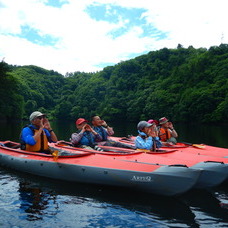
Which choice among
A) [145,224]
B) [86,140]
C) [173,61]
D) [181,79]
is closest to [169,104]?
[181,79]

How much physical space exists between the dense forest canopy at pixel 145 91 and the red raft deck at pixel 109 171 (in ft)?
127

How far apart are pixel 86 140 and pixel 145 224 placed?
4274 mm

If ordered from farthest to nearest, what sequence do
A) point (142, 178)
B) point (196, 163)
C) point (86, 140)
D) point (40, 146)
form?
1. point (86, 140)
2. point (40, 146)
3. point (196, 163)
4. point (142, 178)

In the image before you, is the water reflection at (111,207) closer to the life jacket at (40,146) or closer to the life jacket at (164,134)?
the life jacket at (40,146)

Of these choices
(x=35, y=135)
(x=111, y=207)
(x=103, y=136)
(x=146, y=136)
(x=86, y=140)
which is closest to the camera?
(x=111, y=207)

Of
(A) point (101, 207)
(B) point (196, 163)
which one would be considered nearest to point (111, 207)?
(A) point (101, 207)

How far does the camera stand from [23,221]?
466cm

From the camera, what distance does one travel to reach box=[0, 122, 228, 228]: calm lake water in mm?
4691

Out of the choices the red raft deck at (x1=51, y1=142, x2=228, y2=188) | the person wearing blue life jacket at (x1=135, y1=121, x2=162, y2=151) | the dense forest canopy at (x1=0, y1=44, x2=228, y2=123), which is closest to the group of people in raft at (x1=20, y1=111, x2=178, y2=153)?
the person wearing blue life jacket at (x1=135, y1=121, x2=162, y2=151)

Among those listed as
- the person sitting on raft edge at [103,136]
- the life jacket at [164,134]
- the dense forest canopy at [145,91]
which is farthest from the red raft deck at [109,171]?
the dense forest canopy at [145,91]

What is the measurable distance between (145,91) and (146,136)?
60891 mm

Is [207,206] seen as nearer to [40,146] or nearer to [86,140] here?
[86,140]

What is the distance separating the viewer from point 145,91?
67625 mm

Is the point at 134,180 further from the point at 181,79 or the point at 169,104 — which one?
the point at 181,79
